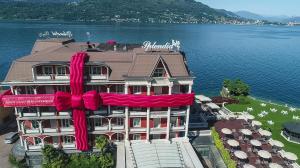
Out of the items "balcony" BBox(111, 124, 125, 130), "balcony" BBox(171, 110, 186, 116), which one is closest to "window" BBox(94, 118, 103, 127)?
"balcony" BBox(111, 124, 125, 130)

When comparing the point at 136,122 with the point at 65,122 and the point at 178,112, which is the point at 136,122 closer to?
the point at 178,112

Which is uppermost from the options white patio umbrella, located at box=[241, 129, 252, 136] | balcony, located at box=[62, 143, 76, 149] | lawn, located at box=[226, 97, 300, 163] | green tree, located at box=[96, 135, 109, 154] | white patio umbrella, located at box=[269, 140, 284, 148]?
green tree, located at box=[96, 135, 109, 154]

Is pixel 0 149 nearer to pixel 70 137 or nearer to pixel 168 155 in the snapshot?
pixel 70 137

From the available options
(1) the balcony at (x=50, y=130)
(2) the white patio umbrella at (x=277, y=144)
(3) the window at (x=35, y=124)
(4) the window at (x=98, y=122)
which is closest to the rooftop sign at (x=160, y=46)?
(4) the window at (x=98, y=122)

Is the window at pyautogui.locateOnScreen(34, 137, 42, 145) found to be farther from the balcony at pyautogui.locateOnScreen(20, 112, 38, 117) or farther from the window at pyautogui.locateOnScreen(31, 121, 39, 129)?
the balcony at pyautogui.locateOnScreen(20, 112, 38, 117)

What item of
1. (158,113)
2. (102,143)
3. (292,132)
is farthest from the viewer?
(292,132)

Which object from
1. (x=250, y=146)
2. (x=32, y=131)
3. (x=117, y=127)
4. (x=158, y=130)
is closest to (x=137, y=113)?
(x=117, y=127)
